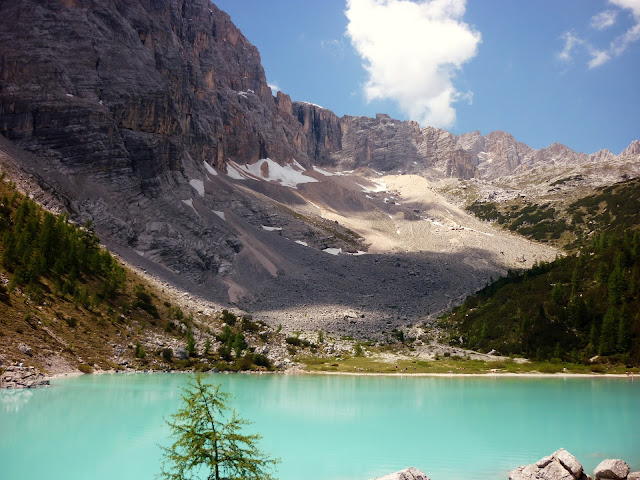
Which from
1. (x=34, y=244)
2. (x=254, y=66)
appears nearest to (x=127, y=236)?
(x=34, y=244)

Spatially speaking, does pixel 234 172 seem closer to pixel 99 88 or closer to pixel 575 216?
pixel 99 88

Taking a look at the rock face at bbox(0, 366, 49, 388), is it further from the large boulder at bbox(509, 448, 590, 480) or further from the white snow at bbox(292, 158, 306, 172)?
the white snow at bbox(292, 158, 306, 172)

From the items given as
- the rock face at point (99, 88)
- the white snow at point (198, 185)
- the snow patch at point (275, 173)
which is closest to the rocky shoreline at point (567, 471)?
the rock face at point (99, 88)

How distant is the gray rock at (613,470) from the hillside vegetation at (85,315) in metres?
33.1

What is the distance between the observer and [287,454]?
2072cm

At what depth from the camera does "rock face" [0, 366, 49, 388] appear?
30862mm

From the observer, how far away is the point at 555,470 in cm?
1606

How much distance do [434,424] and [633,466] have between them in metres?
10.2

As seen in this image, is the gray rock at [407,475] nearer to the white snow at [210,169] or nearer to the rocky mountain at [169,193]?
the rocky mountain at [169,193]

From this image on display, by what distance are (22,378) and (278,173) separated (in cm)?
12367

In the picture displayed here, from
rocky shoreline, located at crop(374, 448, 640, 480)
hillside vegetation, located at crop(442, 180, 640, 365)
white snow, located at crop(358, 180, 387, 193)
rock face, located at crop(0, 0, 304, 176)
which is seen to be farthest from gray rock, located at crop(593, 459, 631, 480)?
white snow, located at crop(358, 180, 387, 193)

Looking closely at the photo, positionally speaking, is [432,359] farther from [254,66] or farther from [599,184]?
[254,66]

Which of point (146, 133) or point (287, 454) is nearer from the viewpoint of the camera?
point (287, 454)

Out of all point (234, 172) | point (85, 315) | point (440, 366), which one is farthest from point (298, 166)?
point (85, 315)
